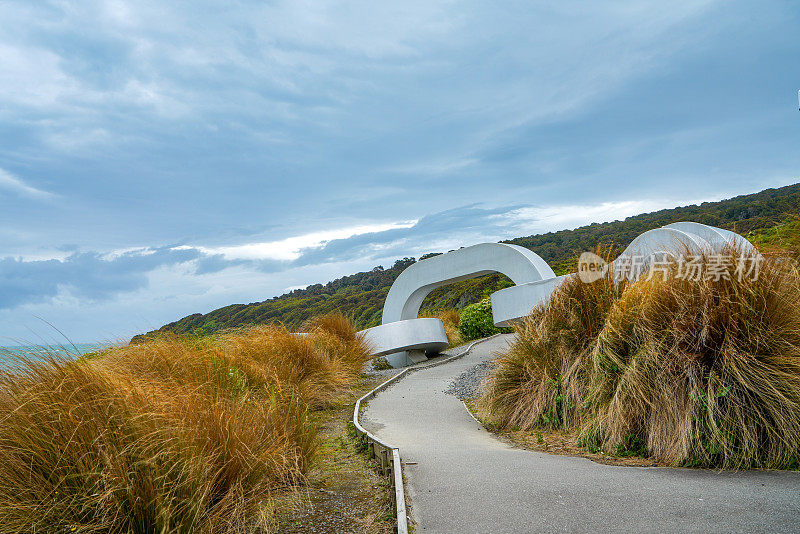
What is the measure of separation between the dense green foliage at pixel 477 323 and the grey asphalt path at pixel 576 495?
13906 mm

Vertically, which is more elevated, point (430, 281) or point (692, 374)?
point (430, 281)

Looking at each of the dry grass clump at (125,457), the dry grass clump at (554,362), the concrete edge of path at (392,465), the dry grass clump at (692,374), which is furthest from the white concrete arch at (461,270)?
the dry grass clump at (125,457)

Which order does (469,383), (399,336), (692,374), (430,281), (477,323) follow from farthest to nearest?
(477,323) → (430,281) → (399,336) → (469,383) → (692,374)

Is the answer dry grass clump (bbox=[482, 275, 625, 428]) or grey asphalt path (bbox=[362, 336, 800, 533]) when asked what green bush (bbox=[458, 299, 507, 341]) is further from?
grey asphalt path (bbox=[362, 336, 800, 533])

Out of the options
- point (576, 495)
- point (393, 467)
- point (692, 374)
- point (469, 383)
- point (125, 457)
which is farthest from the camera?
point (469, 383)

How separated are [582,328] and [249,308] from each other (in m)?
35.7

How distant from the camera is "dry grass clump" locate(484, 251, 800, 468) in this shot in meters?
4.04

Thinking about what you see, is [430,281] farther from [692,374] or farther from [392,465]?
[392,465]

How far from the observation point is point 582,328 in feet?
18.9

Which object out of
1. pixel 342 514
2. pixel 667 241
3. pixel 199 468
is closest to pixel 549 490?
pixel 342 514

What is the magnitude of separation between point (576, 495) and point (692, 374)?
163cm

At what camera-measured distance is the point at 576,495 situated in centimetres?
347

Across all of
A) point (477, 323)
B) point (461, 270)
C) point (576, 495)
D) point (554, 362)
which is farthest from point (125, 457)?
point (477, 323)

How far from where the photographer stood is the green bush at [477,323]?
18.9 metres
